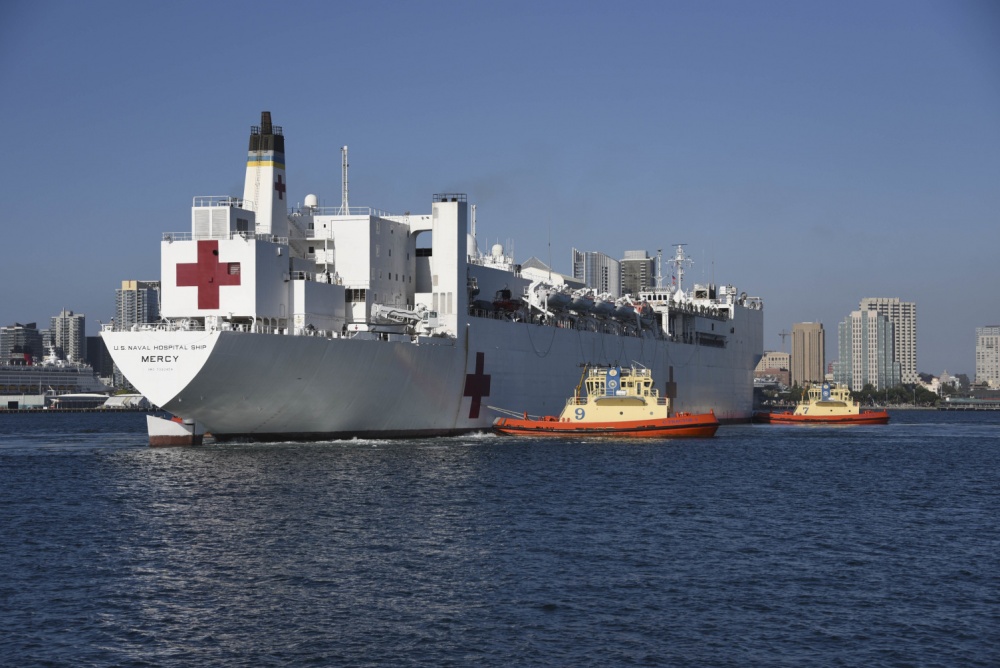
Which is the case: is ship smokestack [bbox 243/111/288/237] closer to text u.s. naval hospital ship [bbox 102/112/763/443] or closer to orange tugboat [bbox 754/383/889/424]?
text u.s. naval hospital ship [bbox 102/112/763/443]

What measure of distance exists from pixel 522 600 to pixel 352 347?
2321cm

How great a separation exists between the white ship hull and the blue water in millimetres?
3227

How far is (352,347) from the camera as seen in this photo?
38.8 metres

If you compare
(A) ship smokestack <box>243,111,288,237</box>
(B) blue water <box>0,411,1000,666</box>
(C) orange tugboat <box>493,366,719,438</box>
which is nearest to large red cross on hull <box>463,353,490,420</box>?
(C) orange tugboat <box>493,366,719,438</box>

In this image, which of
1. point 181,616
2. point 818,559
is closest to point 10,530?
point 181,616

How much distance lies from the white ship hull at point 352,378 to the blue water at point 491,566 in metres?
3.23

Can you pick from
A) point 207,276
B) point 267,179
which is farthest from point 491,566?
point 267,179

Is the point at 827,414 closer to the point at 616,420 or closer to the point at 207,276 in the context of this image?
the point at 616,420

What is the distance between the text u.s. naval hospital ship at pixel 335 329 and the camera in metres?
36.2

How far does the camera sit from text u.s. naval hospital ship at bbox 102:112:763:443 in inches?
1425

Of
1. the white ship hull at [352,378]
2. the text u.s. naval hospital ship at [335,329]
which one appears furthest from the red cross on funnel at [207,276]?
the white ship hull at [352,378]

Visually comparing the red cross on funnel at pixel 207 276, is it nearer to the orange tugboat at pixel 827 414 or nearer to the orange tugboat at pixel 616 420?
Answer: the orange tugboat at pixel 616 420

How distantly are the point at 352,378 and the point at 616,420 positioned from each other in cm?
1104

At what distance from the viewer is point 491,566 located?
61.1 ft
